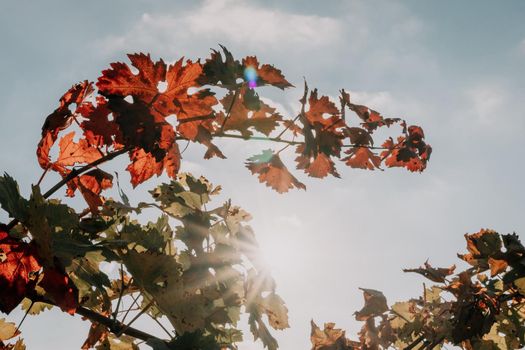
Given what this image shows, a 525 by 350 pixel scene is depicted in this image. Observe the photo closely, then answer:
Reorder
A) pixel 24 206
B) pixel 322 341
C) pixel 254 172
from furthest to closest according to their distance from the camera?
pixel 322 341 < pixel 254 172 < pixel 24 206

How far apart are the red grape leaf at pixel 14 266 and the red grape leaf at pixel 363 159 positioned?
2.03 m

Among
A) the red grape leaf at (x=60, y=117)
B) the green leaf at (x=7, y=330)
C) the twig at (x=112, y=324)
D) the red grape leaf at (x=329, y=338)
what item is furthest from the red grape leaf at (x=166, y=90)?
the red grape leaf at (x=329, y=338)

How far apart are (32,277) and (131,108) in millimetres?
905

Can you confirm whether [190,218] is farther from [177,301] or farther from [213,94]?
[213,94]

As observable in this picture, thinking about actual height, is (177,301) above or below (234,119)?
below

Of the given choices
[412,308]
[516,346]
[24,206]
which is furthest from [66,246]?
[516,346]

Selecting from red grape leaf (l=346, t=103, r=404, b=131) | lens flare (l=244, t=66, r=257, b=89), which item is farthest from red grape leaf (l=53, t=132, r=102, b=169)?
red grape leaf (l=346, t=103, r=404, b=131)

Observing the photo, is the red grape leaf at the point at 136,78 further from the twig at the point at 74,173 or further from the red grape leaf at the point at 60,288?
the red grape leaf at the point at 60,288

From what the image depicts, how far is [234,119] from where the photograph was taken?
246 cm

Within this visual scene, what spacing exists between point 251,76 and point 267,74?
0.10 m

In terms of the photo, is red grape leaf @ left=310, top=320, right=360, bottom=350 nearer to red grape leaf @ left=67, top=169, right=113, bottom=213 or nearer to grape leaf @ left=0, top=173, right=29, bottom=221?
red grape leaf @ left=67, top=169, right=113, bottom=213

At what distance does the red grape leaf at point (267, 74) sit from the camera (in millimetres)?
2359

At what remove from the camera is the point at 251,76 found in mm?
2322

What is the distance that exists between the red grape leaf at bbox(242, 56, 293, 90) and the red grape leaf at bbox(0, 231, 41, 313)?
51.0 inches
